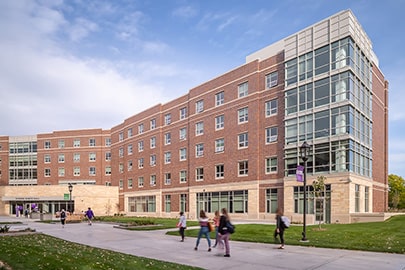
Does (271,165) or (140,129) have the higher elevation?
(140,129)

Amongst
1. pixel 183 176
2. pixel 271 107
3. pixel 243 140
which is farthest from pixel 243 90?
pixel 183 176

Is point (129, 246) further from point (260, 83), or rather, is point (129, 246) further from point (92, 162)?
point (92, 162)

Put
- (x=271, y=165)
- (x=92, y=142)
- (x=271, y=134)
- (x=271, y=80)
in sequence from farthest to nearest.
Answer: (x=92, y=142) < (x=271, y=80) < (x=271, y=134) < (x=271, y=165)

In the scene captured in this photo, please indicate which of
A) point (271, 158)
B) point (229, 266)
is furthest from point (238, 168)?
point (229, 266)

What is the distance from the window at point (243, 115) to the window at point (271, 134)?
332 centimetres

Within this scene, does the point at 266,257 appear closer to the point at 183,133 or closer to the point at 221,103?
the point at 221,103

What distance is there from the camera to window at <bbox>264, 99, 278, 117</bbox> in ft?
123

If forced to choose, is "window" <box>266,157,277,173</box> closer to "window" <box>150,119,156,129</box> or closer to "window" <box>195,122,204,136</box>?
"window" <box>195,122,204,136</box>

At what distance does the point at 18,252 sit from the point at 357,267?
34.8 ft

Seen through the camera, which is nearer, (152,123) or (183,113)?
(183,113)

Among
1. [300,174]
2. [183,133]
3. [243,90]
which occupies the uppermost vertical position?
[243,90]

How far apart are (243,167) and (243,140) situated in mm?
3001

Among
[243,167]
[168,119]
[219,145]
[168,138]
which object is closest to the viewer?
[243,167]

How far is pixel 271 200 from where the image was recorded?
3700 cm
